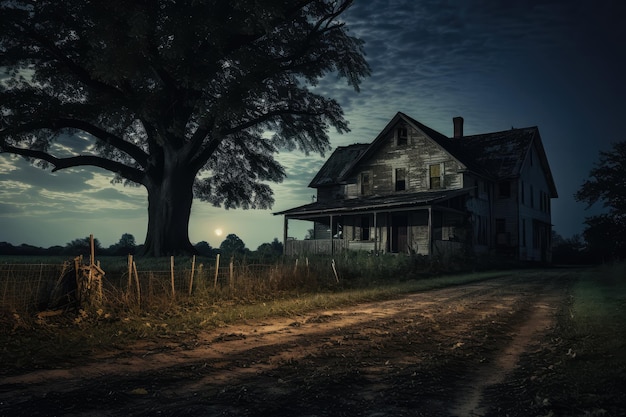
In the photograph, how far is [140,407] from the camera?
191 inches

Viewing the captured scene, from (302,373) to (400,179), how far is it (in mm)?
30818

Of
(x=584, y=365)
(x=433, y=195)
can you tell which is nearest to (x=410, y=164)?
(x=433, y=195)

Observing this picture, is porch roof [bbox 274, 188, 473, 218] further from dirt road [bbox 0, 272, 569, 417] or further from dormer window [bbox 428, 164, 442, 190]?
dirt road [bbox 0, 272, 569, 417]

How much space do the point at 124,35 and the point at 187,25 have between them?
3141 millimetres

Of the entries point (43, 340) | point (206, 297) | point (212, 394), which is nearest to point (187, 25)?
point (206, 297)

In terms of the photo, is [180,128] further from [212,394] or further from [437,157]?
[212,394]

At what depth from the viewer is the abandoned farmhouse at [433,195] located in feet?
107

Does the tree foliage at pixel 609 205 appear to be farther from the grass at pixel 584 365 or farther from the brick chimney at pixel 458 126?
the grass at pixel 584 365

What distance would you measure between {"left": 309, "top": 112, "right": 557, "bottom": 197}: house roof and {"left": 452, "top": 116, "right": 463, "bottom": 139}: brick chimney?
0.49 metres

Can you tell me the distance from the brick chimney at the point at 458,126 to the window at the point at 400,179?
29.2 ft

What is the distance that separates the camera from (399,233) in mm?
34312

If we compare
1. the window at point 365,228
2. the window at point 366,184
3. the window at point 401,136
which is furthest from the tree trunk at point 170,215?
the window at point 401,136

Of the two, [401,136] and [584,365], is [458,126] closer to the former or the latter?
[401,136]

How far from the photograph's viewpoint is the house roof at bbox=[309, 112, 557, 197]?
35344 millimetres
